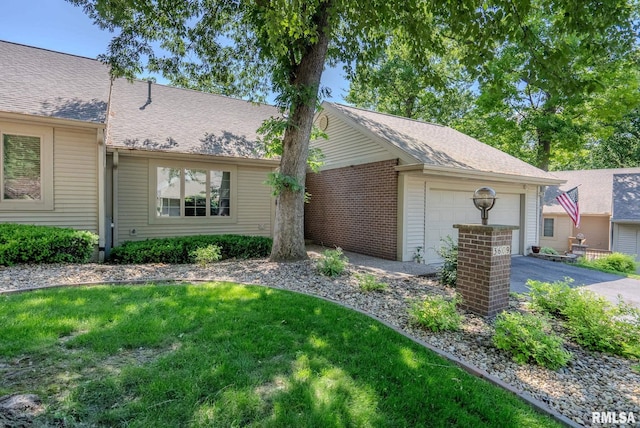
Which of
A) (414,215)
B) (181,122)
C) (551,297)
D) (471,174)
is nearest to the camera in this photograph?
(551,297)

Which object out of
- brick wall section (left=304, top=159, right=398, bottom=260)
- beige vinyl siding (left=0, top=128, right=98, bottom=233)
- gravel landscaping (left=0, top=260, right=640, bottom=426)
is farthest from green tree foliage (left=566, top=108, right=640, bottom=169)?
beige vinyl siding (left=0, top=128, right=98, bottom=233)

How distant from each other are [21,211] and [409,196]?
30.6 feet

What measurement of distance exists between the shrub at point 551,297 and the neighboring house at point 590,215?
54.1ft

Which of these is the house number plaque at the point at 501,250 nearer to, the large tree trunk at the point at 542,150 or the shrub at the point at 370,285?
the shrub at the point at 370,285

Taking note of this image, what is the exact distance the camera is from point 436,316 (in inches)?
156

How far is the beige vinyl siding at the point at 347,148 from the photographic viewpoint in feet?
32.0

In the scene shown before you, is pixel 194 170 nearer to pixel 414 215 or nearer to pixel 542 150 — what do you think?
pixel 414 215

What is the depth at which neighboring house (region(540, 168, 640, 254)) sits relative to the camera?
716 inches

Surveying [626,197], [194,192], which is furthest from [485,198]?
[626,197]

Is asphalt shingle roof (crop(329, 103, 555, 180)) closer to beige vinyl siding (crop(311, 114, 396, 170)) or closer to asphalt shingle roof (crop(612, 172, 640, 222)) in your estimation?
beige vinyl siding (crop(311, 114, 396, 170))

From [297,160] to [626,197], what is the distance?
64.9 feet

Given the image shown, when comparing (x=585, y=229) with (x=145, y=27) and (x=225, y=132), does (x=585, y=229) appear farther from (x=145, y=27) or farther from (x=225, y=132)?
(x=145, y=27)

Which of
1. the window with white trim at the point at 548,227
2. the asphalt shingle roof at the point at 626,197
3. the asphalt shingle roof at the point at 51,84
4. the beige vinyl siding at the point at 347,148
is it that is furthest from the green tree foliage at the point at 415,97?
the asphalt shingle roof at the point at 51,84

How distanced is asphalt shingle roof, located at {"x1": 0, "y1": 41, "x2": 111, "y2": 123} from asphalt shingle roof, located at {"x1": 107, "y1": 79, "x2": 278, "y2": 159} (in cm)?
69
